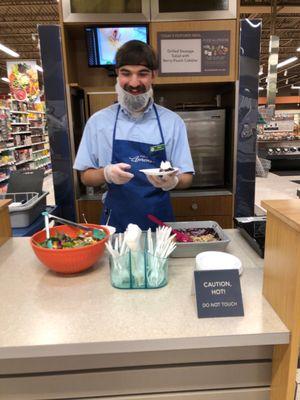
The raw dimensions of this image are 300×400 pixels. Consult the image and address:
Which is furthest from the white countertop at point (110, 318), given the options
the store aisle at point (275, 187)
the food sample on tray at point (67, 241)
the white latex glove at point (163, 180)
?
the store aisle at point (275, 187)

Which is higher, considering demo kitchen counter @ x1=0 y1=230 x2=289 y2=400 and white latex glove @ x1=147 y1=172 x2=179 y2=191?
white latex glove @ x1=147 y1=172 x2=179 y2=191

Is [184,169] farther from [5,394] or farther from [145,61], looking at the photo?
[5,394]

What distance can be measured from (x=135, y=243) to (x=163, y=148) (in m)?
0.98

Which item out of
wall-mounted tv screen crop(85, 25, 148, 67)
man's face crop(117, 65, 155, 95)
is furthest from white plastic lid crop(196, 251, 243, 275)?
wall-mounted tv screen crop(85, 25, 148, 67)

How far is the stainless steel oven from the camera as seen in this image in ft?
10.8

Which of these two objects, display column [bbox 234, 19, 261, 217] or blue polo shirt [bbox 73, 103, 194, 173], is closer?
blue polo shirt [bbox 73, 103, 194, 173]

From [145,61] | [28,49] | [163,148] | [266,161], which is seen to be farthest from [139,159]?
[28,49]

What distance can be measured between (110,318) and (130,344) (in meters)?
0.12

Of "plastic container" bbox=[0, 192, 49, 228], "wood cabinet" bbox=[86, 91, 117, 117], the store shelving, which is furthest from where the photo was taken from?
the store shelving

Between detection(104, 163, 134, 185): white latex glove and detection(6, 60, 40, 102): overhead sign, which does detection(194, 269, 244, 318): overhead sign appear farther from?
detection(6, 60, 40, 102): overhead sign

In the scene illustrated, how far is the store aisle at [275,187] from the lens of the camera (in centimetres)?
598

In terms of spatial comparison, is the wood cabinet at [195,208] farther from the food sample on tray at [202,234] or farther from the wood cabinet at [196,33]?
the food sample on tray at [202,234]

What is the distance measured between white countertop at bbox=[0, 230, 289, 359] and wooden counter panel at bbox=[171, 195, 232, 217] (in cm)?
194

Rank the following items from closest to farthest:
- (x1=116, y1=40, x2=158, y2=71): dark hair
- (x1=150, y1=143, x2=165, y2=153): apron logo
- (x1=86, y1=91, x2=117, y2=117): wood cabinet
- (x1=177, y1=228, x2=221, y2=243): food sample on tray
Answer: (x1=177, y1=228, x2=221, y2=243): food sample on tray → (x1=116, y1=40, x2=158, y2=71): dark hair → (x1=150, y1=143, x2=165, y2=153): apron logo → (x1=86, y1=91, x2=117, y2=117): wood cabinet
